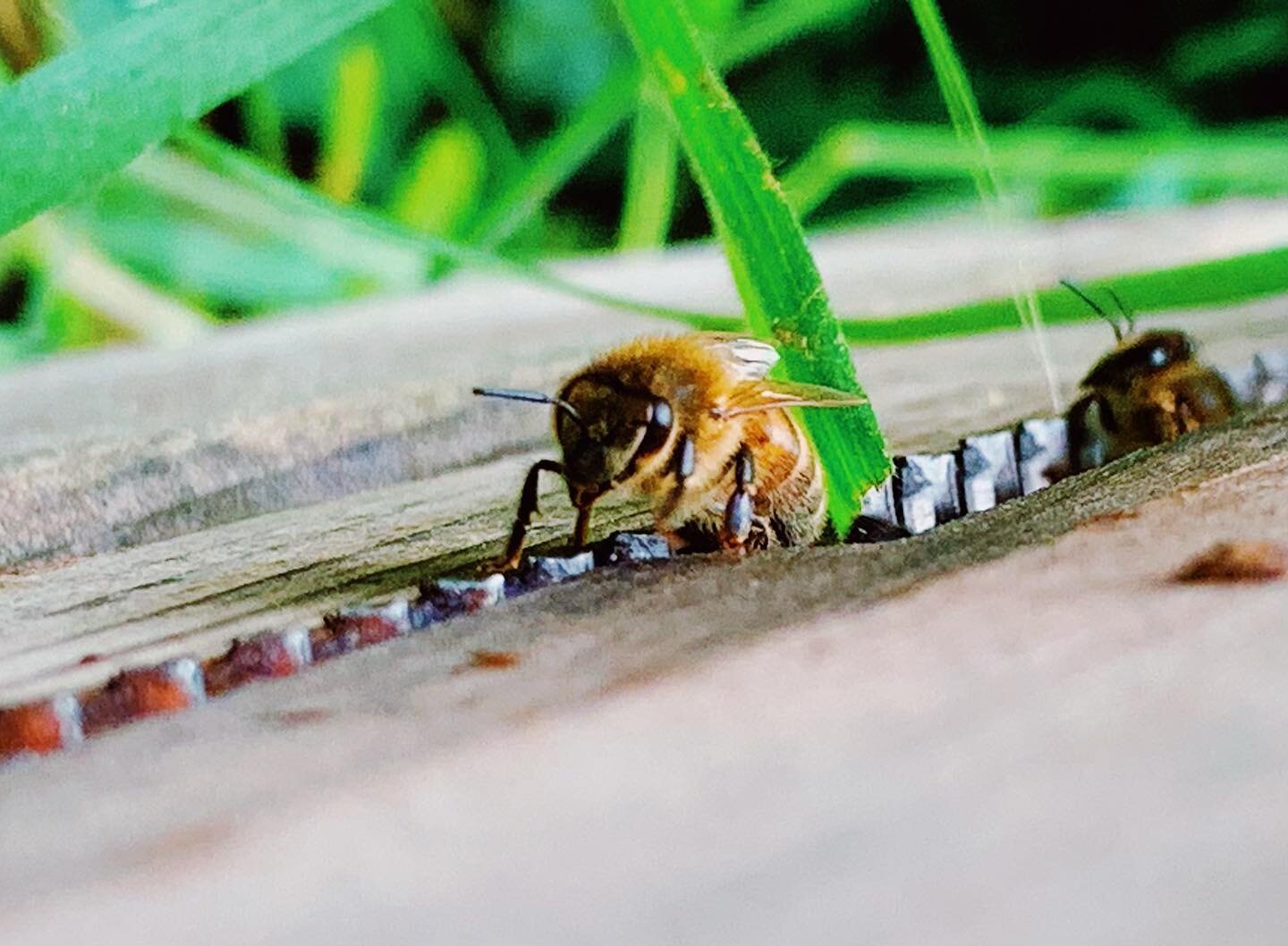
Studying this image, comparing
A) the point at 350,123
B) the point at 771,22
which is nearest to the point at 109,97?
the point at 771,22

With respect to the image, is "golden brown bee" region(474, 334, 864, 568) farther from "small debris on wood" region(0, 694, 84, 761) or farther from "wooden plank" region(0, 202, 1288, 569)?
"small debris on wood" region(0, 694, 84, 761)

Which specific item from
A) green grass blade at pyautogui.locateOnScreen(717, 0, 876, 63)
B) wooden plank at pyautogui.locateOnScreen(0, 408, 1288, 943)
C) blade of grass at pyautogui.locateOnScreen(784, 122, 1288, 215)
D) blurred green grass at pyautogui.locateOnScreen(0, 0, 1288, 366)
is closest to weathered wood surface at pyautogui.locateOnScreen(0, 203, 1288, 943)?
wooden plank at pyautogui.locateOnScreen(0, 408, 1288, 943)

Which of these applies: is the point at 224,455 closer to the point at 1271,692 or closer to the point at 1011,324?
the point at 1011,324

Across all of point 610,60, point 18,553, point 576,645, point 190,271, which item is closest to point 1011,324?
point 576,645

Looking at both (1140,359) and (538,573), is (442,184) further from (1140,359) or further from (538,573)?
(538,573)

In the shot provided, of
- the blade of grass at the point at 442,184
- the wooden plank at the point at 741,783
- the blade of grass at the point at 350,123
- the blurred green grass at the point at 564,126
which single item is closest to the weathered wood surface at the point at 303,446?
the wooden plank at the point at 741,783

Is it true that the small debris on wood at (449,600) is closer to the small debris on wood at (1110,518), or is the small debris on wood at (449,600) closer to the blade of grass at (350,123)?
the small debris on wood at (1110,518)
